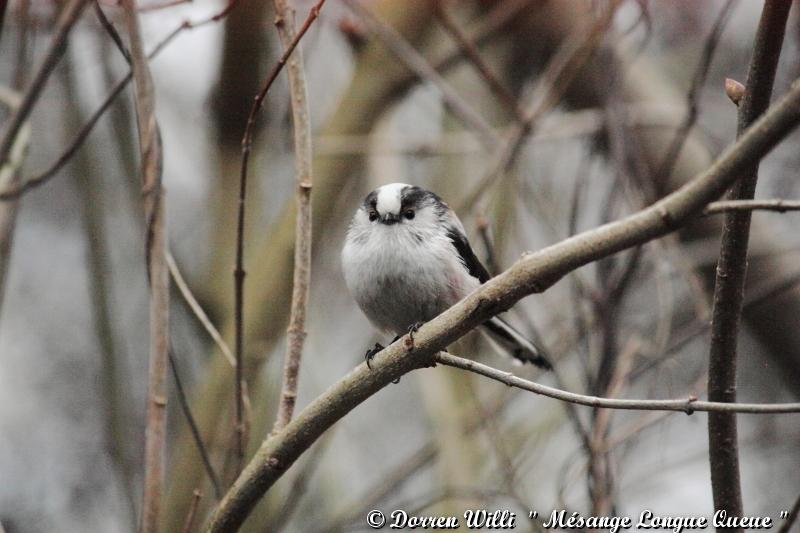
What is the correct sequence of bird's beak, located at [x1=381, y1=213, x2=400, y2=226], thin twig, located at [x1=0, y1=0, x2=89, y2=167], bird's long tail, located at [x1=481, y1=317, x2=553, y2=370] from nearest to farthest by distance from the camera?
thin twig, located at [x1=0, y1=0, x2=89, y2=167], bird's beak, located at [x1=381, y1=213, x2=400, y2=226], bird's long tail, located at [x1=481, y1=317, x2=553, y2=370]

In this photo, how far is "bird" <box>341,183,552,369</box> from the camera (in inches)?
117

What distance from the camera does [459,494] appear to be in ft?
11.6

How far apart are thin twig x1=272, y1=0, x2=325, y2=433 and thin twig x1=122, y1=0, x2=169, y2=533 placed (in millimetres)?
319

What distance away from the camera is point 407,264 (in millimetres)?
2973

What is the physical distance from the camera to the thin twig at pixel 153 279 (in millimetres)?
2162

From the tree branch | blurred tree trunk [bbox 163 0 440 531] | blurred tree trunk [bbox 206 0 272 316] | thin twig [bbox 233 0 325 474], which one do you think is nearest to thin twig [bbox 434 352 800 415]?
the tree branch

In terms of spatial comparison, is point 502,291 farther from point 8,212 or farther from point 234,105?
point 234,105

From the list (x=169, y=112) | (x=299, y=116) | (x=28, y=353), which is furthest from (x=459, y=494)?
(x=28, y=353)

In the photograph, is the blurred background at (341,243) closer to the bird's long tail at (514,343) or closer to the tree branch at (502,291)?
the bird's long tail at (514,343)

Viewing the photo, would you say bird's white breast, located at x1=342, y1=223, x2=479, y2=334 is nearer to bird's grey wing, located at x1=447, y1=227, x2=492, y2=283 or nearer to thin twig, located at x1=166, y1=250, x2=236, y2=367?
bird's grey wing, located at x1=447, y1=227, x2=492, y2=283

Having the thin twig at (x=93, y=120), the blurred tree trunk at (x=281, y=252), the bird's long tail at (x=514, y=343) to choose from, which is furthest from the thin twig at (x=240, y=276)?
the blurred tree trunk at (x=281, y=252)

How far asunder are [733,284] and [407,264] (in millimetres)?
1326

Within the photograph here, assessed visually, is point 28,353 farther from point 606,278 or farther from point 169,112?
point 606,278

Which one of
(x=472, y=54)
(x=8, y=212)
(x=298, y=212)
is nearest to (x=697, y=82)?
(x=472, y=54)
